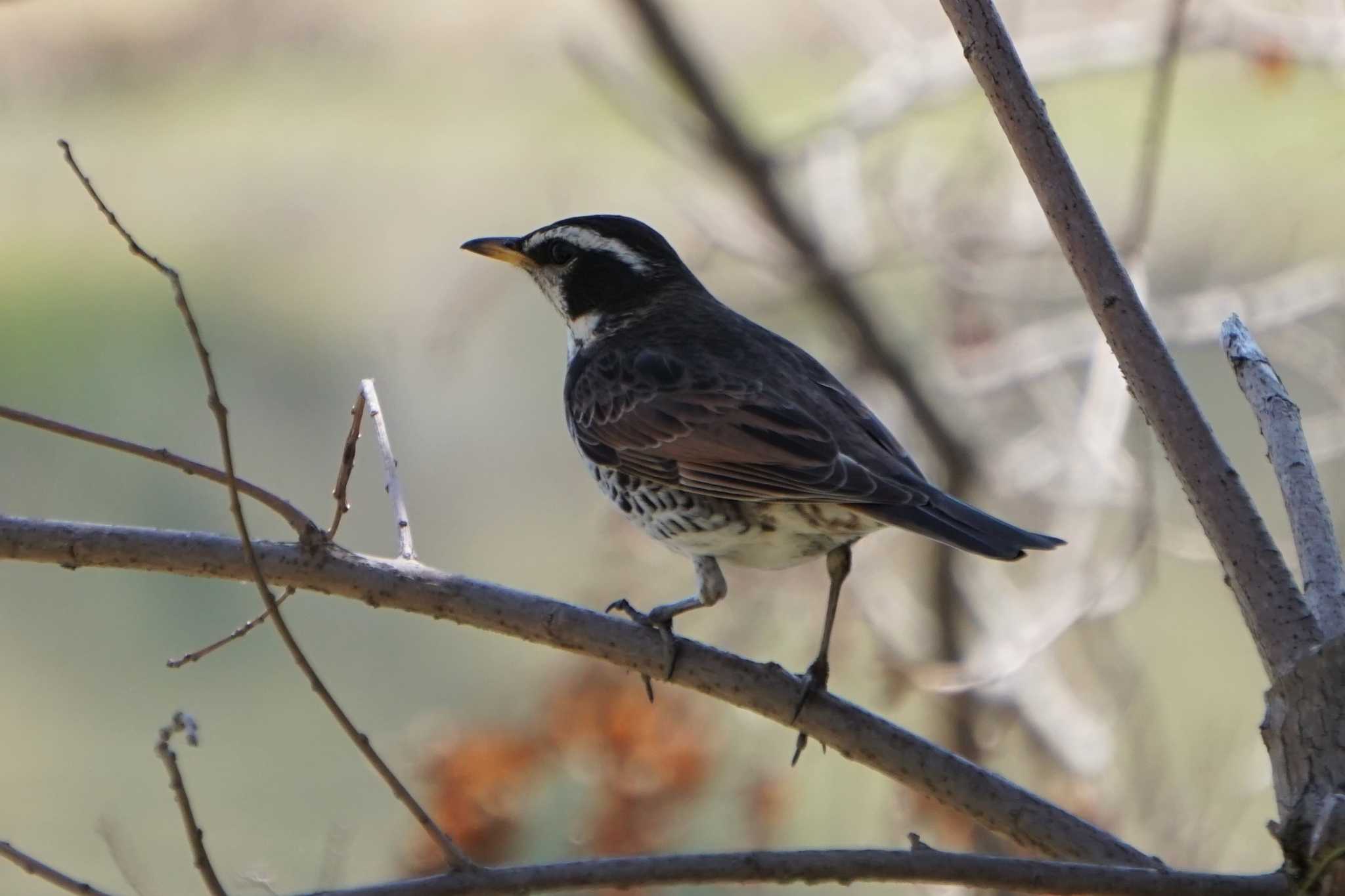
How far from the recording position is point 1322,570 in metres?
2.42

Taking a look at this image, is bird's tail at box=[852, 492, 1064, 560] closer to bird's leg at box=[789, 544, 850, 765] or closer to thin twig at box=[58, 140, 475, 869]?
bird's leg at box=[789, 544, 850, 765]

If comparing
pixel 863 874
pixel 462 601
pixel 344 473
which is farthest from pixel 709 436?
pixel 863 874

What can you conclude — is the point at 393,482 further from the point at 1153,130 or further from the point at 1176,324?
the point at 1176,324

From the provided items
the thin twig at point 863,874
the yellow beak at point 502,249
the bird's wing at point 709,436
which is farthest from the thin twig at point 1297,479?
the yellow beak at point 502,249

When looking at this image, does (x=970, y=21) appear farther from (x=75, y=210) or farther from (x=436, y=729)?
(x=75, y=210)

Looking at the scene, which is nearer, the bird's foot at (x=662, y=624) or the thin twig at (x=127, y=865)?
the thin twig at (x=127, y=865)

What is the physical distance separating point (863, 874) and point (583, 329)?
10.2 ft

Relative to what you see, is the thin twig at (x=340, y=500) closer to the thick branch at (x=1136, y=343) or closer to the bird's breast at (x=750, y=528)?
the bird's breast at (x=750, y=528)

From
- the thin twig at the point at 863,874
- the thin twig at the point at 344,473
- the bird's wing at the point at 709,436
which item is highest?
the bird's wing at the point at 709,436

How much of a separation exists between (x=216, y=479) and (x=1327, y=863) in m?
1.80

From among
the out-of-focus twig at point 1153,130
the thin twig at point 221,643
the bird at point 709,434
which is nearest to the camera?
the thin twig at point 221,643

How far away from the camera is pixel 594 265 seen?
4.90 meters

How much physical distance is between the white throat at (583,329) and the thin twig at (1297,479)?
250cm

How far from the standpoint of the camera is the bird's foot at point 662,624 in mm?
3047
